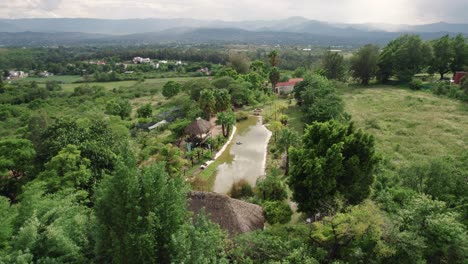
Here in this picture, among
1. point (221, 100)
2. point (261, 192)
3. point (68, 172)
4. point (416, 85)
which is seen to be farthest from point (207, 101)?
point (416, 85)

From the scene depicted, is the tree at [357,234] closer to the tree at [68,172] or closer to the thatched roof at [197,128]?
the tree at [68,172]

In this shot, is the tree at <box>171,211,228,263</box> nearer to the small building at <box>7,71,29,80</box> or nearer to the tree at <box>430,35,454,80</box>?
the tree at <box>430,35,454,80</box>

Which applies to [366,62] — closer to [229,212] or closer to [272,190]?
[272,190]

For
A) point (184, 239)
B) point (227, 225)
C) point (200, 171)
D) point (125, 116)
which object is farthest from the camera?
point (125, 116)

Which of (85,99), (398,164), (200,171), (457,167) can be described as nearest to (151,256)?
(200,171)

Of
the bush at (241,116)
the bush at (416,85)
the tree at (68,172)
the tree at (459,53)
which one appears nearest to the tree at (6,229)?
the tree at (68,172)

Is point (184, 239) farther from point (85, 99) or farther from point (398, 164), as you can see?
point (85, 99)

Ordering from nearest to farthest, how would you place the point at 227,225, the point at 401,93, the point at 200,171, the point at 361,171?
the point at 227,225
the point at 361,171
the point at 200,171
the point at 401,93
